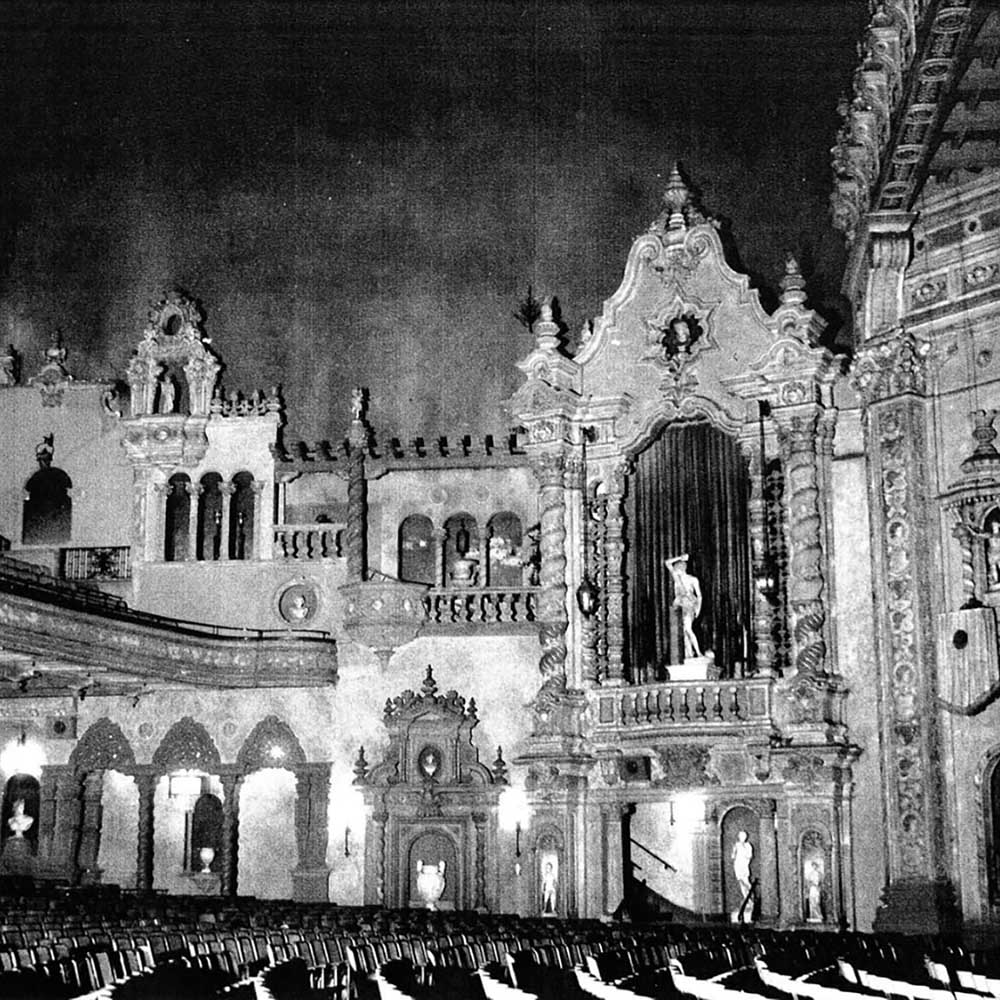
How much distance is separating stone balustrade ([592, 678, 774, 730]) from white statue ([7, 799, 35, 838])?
11.9 m

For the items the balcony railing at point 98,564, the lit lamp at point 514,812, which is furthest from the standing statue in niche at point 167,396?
the lit lamp at point 514,812

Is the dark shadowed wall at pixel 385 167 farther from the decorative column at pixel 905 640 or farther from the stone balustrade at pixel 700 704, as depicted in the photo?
the stone balustrade at pixel 700 704

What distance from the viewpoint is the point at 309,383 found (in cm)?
3127

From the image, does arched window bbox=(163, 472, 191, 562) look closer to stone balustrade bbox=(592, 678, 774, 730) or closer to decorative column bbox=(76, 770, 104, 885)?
decorative column bbox=(76, 770, 104, 885)

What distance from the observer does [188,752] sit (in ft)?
93.7

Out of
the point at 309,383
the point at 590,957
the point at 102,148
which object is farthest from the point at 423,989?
the point at 102,148

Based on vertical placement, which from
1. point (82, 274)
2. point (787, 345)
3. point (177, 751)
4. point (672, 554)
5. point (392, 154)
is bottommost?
point (177, 751)

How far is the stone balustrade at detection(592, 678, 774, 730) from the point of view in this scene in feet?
82.6

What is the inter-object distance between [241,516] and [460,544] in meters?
4.53

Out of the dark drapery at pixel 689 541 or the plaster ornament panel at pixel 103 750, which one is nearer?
the dark drapery at pixel 689 541

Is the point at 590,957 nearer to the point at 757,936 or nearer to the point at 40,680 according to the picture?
the point at 757,936

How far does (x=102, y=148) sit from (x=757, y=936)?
23138mm

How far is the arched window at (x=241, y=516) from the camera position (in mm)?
30188

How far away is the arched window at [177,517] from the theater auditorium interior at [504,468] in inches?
3.3
